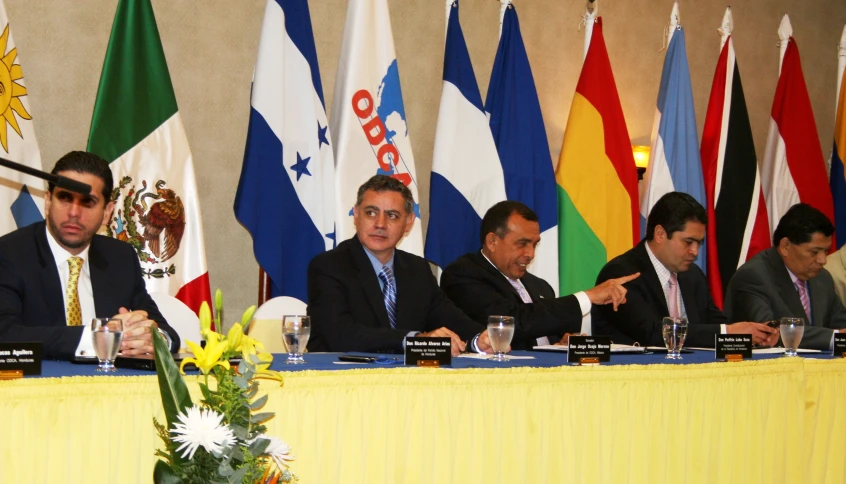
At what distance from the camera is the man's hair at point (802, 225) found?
4418mm

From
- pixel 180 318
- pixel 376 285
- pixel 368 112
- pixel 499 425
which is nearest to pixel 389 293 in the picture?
pixel 376 285

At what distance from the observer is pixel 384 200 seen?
3.53 meters

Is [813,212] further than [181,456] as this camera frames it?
Yes

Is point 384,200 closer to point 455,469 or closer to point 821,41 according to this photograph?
point 455,469

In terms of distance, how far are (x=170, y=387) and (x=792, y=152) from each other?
Answer: 5.66 meters

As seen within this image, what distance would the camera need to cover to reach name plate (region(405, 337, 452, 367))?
2.49 metres

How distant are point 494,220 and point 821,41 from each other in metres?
4.49

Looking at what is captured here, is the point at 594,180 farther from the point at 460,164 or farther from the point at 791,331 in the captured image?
the point at 791,331

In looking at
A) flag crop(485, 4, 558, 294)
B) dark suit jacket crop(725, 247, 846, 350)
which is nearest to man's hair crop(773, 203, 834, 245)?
dark suit jacket crop(725, 247, 846, 350)

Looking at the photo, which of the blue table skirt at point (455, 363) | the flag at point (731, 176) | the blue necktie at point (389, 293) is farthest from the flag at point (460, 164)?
the blue table skirt at point (455, 363)

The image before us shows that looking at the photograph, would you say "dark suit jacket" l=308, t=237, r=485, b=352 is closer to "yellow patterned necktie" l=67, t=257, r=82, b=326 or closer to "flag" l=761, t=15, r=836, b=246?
"yellow patterned necktie" l=67, t=257, r=82, b=326

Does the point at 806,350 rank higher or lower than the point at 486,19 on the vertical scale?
lower

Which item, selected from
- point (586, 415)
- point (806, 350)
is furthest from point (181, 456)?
point (806, 350)

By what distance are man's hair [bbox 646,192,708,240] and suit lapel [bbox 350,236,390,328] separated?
52.7 inches
